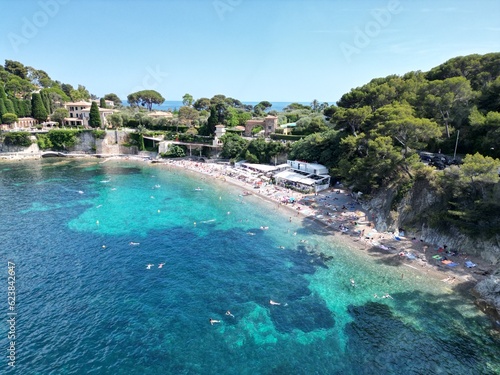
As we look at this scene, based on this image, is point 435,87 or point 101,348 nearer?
point 101,348

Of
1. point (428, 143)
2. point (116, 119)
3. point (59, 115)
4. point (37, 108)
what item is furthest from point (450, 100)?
point (37, 108)

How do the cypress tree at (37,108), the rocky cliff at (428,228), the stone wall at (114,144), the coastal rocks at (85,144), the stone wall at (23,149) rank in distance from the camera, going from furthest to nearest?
1. the cypress tree at (37,108)
2. the stone wall at (114,144)
3. the coastal rocks at (85,144)
4. the stone wall at (23,149)
5. the rocky cliff at (428,228)

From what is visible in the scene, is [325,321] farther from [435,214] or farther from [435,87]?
[435,87]

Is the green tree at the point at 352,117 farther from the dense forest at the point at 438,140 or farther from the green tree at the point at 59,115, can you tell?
the green tree at the point at 59,115

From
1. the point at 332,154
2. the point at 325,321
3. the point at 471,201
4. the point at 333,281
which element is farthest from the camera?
the point at 332,154

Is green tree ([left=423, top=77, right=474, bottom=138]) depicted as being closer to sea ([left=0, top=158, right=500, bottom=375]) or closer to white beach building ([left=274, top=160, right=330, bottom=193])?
white beach building ([left=274, top=160, right=330, bottom=193])

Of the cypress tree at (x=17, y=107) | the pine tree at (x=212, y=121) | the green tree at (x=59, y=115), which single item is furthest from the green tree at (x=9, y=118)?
the pine tree at (x=212, y=121)

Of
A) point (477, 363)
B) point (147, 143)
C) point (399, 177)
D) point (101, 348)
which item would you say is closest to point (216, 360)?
point (101, 348)
